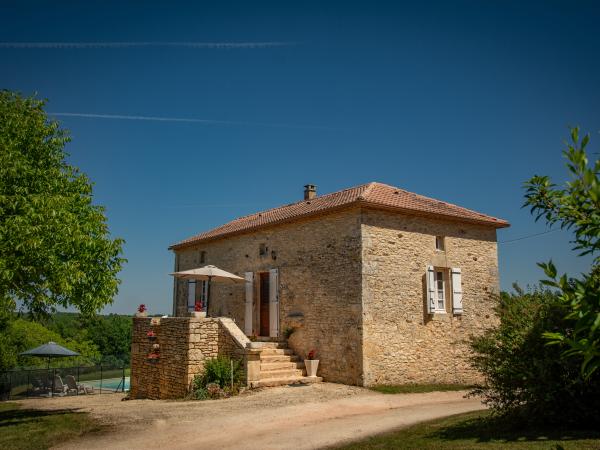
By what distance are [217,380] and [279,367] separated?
1.74 meters

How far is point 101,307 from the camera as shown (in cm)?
982

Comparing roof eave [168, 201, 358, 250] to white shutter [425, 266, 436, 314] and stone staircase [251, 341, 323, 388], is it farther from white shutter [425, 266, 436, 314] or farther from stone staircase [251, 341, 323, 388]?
stone staircase [251, 341, 323, 388]

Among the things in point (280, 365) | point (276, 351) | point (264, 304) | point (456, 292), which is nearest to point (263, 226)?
point (264, 304)

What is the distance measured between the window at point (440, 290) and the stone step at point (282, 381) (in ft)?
13.0

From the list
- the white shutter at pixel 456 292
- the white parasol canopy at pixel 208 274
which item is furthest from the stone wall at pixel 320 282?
the white shutter at pixel 456 292

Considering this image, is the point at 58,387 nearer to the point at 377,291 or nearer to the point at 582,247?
the point at 377,291

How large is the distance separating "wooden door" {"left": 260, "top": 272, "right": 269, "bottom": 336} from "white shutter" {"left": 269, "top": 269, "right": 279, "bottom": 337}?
2.67ft

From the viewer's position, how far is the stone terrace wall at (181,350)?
12.5m

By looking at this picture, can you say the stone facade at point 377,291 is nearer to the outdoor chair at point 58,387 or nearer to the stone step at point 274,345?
the stone step at point 274,345

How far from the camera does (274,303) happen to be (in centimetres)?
1464

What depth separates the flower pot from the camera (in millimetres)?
12798

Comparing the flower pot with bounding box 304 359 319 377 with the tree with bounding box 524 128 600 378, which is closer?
the tree with bounding box 524 128 600 378

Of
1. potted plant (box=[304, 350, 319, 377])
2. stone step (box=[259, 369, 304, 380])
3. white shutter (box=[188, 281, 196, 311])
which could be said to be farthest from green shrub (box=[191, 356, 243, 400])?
white shutter (box=[188, 281, 196, 311])

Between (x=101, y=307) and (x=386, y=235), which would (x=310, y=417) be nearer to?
(x=101, y=307)
